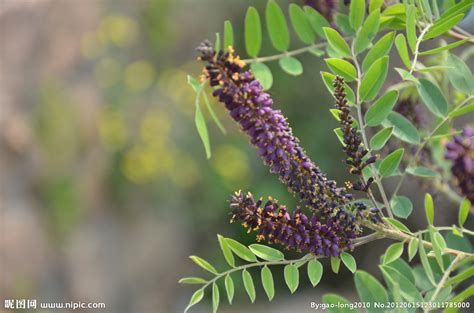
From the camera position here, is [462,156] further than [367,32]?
No

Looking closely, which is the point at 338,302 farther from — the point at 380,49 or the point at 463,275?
the point at 380,49

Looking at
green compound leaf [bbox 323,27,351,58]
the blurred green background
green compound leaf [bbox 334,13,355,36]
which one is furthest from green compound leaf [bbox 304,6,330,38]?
the blurred green background

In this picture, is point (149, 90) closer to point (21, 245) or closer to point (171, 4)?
point (171, 4)

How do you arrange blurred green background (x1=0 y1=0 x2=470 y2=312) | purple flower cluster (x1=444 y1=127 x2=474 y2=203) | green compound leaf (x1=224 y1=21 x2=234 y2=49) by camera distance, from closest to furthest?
1. purple flower cluster (x1=444 y1=127 x2=474 y2=203)
2. green compound leaf (x1=224 y1=21 x2=234 y2=49)
3. blurred green background (x1=0 y1=0 x2=470 y2=312)

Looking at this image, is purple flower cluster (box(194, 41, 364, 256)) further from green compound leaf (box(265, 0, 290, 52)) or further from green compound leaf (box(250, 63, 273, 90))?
green compound leaf (box(265, 0, 290, 52))

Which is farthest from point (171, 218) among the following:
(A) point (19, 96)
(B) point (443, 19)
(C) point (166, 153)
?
(B) point (443, 19)

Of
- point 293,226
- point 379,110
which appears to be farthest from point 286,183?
point 379,110

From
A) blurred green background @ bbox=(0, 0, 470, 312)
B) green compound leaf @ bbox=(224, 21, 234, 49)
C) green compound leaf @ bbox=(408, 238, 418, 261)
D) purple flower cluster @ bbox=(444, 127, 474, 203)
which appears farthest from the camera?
blurred green background @ bbox=(0, 0, 470, 312)
